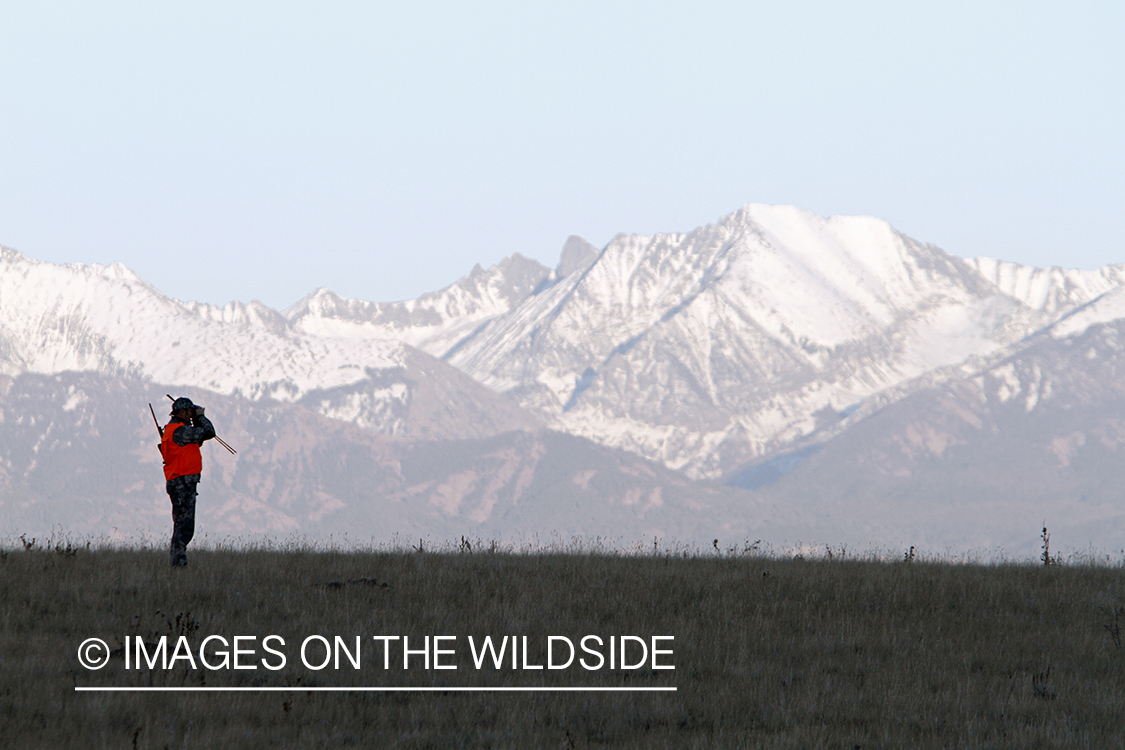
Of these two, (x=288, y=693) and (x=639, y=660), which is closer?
(x=288, y=693)

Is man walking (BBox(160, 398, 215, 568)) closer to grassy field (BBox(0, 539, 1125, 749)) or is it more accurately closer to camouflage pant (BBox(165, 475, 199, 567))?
camouflage pant (BBox(165, 475, 199, 567))

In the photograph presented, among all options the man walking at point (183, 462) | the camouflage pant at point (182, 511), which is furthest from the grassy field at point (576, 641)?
the man walking at point (183, 462)

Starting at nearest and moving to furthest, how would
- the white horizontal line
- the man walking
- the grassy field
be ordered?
the grassy field
the white horizontal line
the man walking

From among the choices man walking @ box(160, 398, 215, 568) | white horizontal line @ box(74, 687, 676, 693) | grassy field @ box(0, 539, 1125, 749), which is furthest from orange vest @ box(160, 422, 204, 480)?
white horizontal line @ box(74, 687, 676, 693)

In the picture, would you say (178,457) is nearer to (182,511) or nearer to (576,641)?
(182,511)

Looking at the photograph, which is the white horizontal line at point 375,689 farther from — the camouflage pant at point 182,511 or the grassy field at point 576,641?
the camouflage pant at point 182,511

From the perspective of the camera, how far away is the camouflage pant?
16.0 metres

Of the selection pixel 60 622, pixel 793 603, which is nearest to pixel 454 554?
pixel 793 603

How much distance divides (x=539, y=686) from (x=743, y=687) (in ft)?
6.09

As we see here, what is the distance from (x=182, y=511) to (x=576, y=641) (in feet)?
18.3

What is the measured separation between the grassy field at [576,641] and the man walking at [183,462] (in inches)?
18.9

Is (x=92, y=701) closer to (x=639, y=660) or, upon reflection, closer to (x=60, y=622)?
(x=60, y=622)

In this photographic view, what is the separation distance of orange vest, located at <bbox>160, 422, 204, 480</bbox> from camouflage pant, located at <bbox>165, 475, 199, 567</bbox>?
9 cm

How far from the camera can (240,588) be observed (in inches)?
589
